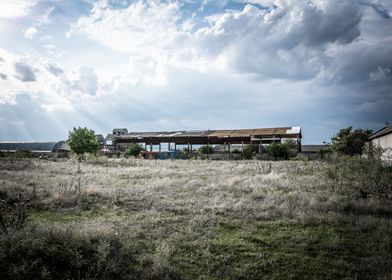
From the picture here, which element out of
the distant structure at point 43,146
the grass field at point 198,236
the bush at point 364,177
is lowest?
the grass field at point 198,236

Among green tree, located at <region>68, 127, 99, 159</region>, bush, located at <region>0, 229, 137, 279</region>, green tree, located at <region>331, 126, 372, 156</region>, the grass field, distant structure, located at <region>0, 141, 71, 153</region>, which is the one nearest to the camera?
bush, located at <region>0, 229, 137, 279</region>

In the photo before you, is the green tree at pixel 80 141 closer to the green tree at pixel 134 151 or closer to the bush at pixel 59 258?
the green tree at pixel 134 151

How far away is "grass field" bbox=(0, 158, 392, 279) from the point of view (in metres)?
6.18

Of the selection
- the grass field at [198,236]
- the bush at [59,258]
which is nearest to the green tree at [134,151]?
the grass field at [198,236]

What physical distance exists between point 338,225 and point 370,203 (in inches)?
115

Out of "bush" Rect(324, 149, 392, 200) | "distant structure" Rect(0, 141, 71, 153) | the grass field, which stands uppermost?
"distant structure" Rect(0, 141, 71, 153)

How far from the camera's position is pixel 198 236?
328 inches

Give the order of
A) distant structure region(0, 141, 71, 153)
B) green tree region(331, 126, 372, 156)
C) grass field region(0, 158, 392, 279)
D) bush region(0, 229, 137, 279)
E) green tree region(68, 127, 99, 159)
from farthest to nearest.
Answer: distant structure region(0, 141, 71, 153), green tree region(68, 127, 99, 159), green tree region(331, 126, 372, 156), grass field region(0, 158, 392, 279), bush region(0, 229, 137, 279)

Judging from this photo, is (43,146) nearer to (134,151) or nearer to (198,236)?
(134,151)

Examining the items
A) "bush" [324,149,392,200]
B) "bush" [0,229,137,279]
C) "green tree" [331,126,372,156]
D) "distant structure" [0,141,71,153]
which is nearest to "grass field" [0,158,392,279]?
"bush" [0,229,137,279]

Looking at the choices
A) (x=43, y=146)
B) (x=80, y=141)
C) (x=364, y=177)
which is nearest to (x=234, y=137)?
(x=80, y=141)

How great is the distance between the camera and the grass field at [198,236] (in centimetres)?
618

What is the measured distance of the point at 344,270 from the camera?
20.9 ft

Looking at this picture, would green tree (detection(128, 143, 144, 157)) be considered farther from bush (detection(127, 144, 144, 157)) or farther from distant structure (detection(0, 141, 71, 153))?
distant structure (detection(0, 141, 71, 153))
